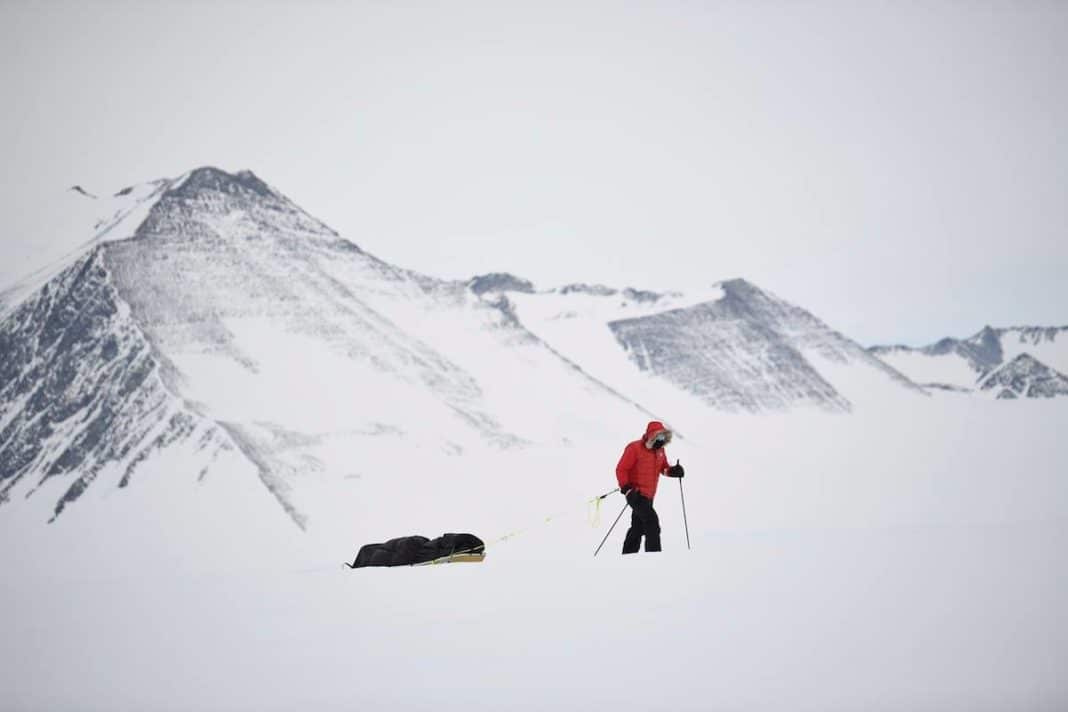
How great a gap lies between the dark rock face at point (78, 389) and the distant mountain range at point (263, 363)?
95 mm

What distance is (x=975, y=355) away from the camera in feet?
408

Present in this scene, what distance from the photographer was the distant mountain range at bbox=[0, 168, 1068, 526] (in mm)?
50938

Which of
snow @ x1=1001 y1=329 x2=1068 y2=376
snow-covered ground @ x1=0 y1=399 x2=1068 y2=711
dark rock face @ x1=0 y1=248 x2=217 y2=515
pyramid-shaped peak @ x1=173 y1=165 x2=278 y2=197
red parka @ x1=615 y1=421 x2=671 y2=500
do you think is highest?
snow @ x1=1001 y1=329 x2=1068 y2=376

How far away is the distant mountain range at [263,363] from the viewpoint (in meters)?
50.9

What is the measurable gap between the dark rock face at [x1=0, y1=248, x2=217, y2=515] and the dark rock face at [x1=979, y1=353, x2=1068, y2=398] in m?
68.0

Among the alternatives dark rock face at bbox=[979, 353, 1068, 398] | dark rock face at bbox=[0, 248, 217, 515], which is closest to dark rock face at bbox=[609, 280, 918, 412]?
dark rock face at bbox=[979, 353, 1068, 398]

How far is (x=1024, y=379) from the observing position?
3866 inches

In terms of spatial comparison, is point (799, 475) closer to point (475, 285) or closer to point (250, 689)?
point (475, 285)

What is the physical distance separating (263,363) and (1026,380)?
231ft

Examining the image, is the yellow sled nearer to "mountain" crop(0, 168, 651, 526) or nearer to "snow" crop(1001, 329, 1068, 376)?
"mountain" crop(0, 168, 651, 526)

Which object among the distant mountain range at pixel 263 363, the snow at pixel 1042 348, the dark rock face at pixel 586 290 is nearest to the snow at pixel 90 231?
the distant mountain range at pixel 263 363

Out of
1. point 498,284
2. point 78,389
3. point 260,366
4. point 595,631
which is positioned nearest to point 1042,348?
point 498,284

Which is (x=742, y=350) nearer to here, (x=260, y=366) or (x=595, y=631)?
(x=260, y=366)

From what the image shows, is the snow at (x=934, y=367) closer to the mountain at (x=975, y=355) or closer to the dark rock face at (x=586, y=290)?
the mountain at (x=975, y=355)
